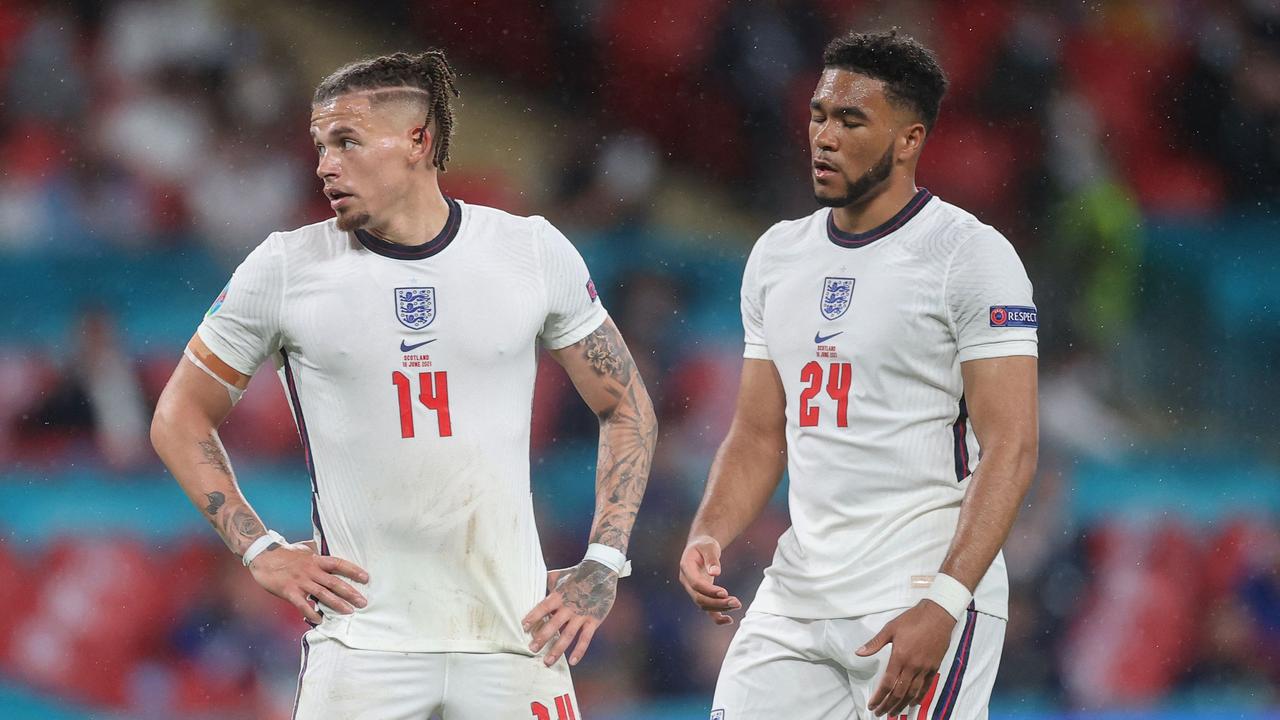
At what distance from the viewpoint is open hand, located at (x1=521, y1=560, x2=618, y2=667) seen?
2.95 meters

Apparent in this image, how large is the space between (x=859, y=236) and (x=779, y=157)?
13.4ft

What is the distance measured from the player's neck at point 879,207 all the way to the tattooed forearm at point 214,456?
4.50ft

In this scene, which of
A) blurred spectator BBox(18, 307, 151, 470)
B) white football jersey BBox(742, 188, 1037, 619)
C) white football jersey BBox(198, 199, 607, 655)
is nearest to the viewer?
white football jersey BBox(198, 199, 607, 655)

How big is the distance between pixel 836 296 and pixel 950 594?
677 mm

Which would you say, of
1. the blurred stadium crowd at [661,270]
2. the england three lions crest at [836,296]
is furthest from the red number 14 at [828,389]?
the blurred stadium crowd at [661,270]

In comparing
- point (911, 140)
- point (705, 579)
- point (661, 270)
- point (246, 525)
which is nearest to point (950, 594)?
point (705, 579)

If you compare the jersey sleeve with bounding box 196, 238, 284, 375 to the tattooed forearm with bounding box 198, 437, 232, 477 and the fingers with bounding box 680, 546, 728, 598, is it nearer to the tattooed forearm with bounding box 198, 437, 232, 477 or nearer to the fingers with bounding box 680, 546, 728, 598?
the tattooed forearm with bounding box 198, 437, 232, 477

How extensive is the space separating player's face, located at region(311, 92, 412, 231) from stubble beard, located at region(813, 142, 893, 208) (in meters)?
0.88

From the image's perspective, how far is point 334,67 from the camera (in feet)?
23.4

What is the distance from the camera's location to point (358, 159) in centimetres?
304

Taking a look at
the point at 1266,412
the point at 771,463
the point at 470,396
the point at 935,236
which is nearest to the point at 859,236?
the point at 935,236

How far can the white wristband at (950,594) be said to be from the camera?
2854 millimetres

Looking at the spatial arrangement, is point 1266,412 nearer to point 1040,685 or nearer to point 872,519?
point 1040,685

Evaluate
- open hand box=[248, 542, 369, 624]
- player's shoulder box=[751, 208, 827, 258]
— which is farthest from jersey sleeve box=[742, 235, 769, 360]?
open hand box=[248, 542, 369, 624]
